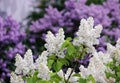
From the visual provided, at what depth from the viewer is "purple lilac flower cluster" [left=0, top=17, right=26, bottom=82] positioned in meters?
5.43

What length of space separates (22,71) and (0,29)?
2757mm

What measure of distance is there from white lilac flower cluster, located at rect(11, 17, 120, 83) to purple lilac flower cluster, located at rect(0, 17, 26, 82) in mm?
2346

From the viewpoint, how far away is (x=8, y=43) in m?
5.66

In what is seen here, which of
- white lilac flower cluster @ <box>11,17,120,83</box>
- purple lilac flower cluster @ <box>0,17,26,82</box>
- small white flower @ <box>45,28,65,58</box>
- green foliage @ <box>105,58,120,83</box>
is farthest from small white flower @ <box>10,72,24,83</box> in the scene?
purple lilac flower cluster @ <box>0,17,26,82</box>

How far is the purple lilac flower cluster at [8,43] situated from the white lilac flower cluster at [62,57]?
92.4 inches

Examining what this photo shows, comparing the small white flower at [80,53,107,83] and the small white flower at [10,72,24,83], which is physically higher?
the small white flower at [80,53,107,83]

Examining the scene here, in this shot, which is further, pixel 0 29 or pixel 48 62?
pixel 0 29

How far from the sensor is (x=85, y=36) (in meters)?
2.85

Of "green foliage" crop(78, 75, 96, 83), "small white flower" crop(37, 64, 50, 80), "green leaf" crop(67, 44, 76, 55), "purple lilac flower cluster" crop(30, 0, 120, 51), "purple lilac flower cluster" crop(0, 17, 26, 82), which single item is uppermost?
"purple lilac flower cluster" crop(30, 0, 120, 51)

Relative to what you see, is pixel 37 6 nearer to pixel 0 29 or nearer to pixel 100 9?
pixel 100 9

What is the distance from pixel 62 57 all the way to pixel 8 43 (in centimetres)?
281

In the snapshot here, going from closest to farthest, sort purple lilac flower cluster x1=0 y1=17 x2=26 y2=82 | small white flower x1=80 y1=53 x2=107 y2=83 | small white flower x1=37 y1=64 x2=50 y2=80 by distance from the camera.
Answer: small white flower x1=37 y1=64 x2=50 y2=80 → small white flower x1=80 y1=53 x2=107 y2=83 → purple lilac flower cluster x1=0 y1=17 x2=26 y2=82

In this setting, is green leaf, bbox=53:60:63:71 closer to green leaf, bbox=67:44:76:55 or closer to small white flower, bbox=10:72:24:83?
green leaf, bbox=67:44:76:55

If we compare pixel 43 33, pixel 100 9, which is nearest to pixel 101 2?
pixel 100 9
